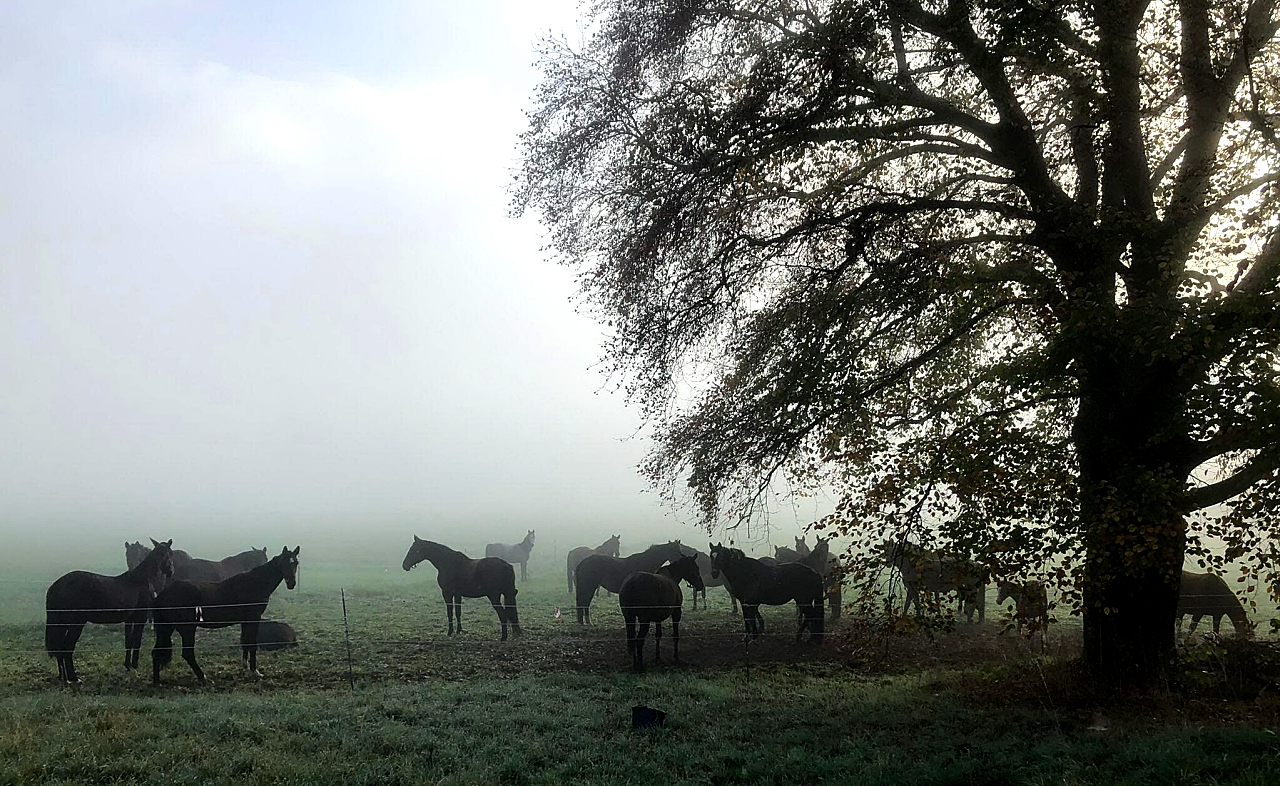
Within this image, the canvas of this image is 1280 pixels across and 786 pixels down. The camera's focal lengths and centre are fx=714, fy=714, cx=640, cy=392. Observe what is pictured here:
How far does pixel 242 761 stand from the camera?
7918 mm

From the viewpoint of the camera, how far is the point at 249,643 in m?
14.8

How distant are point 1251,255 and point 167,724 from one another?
56.3 ft

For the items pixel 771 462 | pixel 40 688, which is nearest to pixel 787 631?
pixel 771 462

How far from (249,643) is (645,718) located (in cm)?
938

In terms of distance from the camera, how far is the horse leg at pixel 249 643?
14.5 m

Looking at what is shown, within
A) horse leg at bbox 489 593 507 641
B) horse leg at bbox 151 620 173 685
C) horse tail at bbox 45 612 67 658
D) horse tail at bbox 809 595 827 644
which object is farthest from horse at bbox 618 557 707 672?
horse tail at bbox 45 612 67 658

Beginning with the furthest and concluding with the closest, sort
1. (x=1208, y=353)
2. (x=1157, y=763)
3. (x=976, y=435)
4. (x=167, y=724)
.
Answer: (x=976, y=435)
(x=167, y=724)
(x=1208, y=353)
(x=1157, y=763)

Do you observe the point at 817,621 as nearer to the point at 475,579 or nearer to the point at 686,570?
the point at 686,570

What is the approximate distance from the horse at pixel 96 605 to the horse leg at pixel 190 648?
2.98 feet

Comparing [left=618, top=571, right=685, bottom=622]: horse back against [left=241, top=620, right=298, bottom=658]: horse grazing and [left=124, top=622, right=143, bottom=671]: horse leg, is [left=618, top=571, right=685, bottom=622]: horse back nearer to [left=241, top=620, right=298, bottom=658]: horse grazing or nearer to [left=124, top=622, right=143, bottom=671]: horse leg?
[left=241, top=620, right=298, bottom=658]: horse grazing

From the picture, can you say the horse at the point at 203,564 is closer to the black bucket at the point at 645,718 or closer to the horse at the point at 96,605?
the horse at the point at 96,605

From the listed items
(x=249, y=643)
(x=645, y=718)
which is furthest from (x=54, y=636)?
(x=645, y=718)

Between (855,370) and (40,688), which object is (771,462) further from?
(40,688)

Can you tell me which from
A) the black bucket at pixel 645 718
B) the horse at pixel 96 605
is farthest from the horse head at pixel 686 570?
the horse at pixel 96 605
